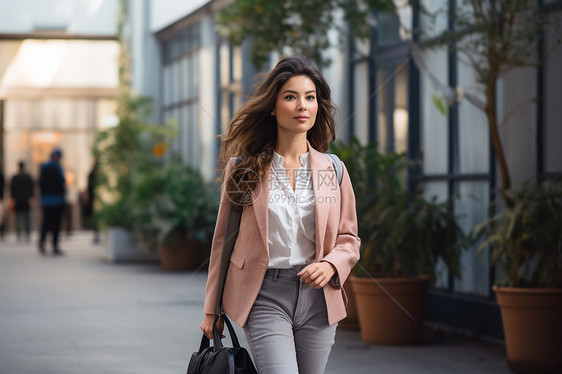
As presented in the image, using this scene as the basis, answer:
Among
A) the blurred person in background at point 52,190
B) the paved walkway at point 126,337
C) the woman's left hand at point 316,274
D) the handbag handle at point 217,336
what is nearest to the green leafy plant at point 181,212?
the paved walkway at point 126,337

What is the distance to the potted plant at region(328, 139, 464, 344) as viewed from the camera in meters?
7.53

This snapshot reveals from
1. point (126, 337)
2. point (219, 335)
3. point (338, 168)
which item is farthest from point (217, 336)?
point (126, 337)

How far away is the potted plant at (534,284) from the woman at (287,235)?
10.5 ft

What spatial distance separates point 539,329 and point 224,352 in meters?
3.77

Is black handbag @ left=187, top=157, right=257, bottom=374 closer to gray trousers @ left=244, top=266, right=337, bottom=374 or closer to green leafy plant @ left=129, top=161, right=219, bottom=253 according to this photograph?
gray trousers @ left=244, top=266, right=337, bottom=374

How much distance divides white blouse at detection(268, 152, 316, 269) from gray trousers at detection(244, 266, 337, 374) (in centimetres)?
6

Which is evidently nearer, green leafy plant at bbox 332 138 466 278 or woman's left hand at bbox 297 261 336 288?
woman's left hand at bbox 297 261 336 288

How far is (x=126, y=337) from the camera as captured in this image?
7980 millimetres

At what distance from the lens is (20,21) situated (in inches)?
930

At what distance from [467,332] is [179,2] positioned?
12.6 m

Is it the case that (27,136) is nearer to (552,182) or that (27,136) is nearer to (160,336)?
(160,336)

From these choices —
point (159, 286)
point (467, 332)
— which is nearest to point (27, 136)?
point (159, 286)

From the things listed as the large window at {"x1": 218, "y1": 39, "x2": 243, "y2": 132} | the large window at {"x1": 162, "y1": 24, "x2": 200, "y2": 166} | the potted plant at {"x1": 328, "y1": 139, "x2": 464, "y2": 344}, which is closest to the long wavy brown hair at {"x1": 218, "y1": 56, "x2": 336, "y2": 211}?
the potted plant at {"x1": 328, "y1": 139, "x2": 464, "y2": 344}

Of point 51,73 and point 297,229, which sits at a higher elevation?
point 51,73
